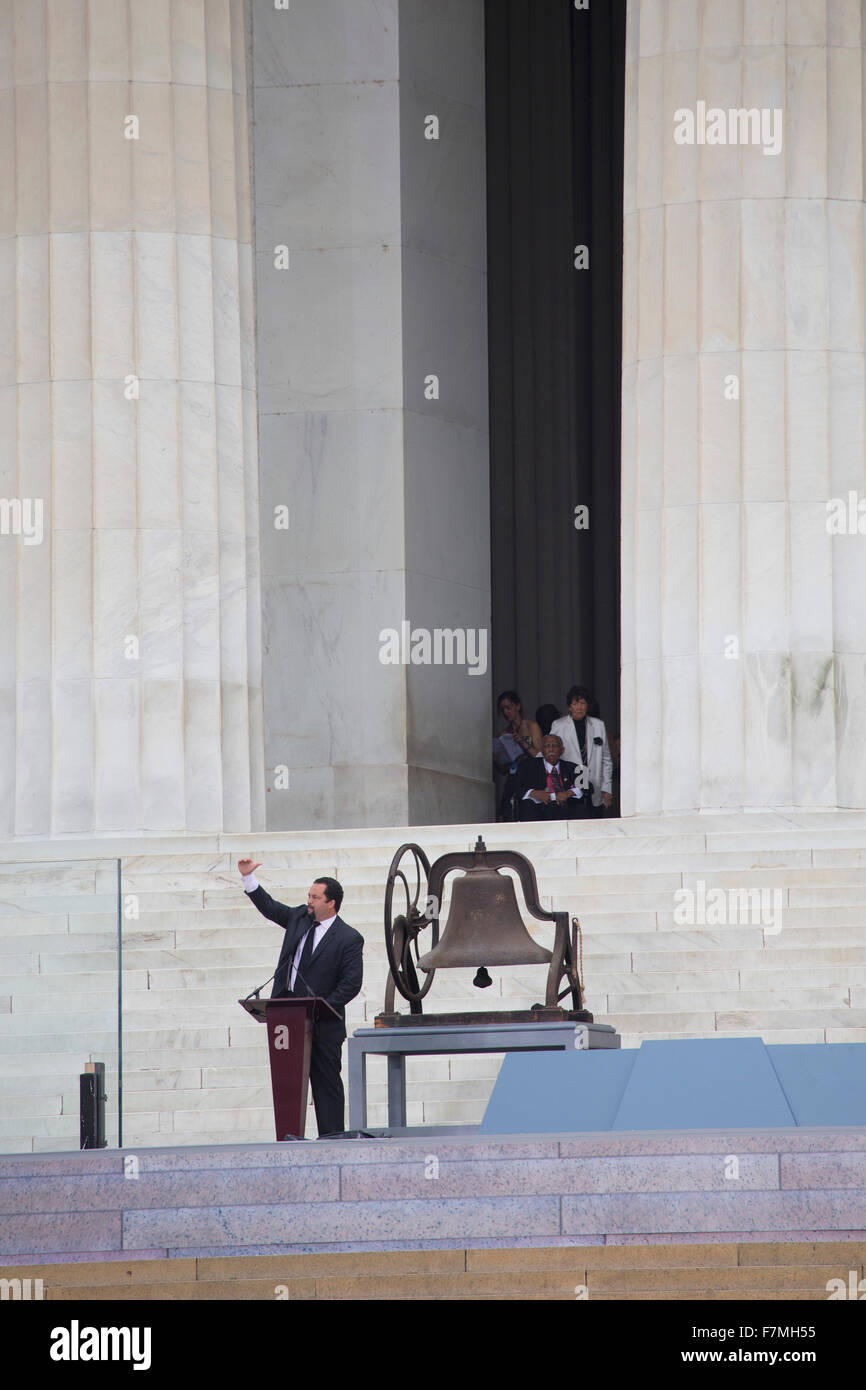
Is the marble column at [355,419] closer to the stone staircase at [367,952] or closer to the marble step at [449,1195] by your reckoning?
the stone staircase at [367,952]

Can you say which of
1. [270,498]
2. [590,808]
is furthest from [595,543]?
[590,808]

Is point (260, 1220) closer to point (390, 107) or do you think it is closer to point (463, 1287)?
point (463, 1287)

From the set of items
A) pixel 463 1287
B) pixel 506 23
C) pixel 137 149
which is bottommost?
pixel 463 1287

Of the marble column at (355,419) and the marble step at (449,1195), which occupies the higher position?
the marble column at (355,419)

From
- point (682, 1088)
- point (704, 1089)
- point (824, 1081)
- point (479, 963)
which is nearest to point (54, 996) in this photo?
point (479, 963)

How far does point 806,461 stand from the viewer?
25328 mm

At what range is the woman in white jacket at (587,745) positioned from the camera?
92.3 ft

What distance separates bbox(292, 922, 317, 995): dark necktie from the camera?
16.7 metres

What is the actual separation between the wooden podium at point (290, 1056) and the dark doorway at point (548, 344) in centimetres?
2098

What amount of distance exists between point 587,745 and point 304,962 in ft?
38.9

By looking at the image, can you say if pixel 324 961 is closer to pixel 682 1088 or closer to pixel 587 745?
pixel 682 1088

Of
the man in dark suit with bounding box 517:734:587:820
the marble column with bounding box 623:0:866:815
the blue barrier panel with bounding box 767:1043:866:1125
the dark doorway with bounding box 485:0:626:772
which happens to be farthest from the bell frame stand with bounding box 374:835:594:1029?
the dark doorway with bounding box 485:0:626:772

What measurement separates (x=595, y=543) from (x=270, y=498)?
721cm

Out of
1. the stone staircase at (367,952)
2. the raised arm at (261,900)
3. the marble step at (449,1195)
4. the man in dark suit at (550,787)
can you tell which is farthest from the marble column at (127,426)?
the marble step at (449,1195)
